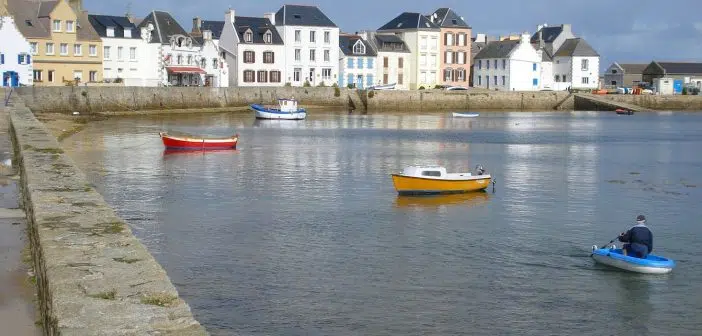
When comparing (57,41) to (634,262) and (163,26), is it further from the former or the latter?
(634,262)

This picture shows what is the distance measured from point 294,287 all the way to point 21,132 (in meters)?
A: 16.3

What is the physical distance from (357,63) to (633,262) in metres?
85.2

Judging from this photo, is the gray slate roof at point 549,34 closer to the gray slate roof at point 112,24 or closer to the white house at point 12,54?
the gray slate roof at point 112,24

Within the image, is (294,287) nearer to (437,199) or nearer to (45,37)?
(437,199)

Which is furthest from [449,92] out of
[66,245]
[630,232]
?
[66,245]

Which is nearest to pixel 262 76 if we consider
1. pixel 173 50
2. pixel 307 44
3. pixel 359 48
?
pixel 307 44

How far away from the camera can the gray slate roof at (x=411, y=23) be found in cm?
10775

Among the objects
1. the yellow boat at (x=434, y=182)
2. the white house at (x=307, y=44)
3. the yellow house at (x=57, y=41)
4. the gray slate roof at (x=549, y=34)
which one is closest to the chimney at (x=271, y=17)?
the white house at (x=307, y=44)

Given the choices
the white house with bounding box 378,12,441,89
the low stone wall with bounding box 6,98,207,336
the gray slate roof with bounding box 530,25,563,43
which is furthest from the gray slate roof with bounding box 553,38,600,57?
the low stone wall with bounding box 6,98,207,336

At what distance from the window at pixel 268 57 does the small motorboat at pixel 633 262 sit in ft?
255

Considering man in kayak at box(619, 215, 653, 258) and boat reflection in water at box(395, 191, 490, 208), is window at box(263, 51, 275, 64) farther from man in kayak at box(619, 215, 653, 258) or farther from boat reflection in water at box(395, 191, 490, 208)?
man in kayak at box(619, 215, 653, 258)

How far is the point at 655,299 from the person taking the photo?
17922mm

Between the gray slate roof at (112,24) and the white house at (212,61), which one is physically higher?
the gray slate roof at (112,24)

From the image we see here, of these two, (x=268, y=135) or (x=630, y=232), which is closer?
(x=630, y=232)
